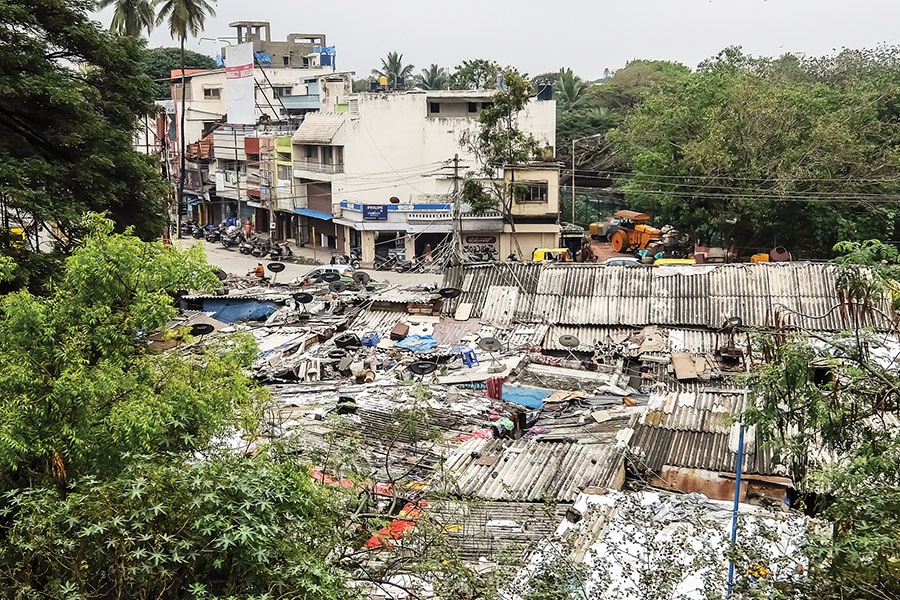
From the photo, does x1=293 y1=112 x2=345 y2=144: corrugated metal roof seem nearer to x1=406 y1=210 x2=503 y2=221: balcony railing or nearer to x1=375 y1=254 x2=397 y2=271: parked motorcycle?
x1=406 y1=210 x2=503 y2=221: balcony railing

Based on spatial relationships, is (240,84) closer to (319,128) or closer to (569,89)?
(319,128)

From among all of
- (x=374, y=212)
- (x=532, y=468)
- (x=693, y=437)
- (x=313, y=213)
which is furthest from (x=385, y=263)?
(x=532, y=468)

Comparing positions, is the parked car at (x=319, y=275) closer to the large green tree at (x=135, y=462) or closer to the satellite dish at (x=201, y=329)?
the satellite dish at (x=201, y=329)

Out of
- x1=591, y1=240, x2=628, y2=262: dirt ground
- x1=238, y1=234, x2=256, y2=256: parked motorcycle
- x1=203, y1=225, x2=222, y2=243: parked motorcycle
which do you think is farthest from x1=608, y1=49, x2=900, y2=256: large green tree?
x1=203, y1=225, x2=222, y2=243: parked motorcycle

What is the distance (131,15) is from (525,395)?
29.9 meters

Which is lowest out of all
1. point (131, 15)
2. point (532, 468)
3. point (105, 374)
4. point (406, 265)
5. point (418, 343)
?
point (532, 468)

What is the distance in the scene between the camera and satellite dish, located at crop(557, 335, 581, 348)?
17.7m

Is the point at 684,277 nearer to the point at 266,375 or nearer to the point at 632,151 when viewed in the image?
the point at 266,375

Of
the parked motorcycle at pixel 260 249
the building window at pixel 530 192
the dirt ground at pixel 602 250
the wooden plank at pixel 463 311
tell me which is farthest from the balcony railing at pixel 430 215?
the wooden plank at pixel 463 311

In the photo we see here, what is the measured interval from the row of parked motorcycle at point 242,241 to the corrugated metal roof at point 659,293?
64.9ft

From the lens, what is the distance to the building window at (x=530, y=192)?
3353cm

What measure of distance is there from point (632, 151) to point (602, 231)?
4.73m

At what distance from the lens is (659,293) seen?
A: 18734mm

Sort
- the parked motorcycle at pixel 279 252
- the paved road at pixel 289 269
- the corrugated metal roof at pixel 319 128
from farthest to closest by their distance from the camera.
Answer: the parked motorcycle at pixel 279 252 < the corrugated metal roof at pixel 319 128 < the paved road at pixel 289 269
